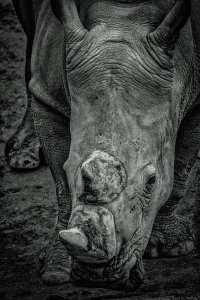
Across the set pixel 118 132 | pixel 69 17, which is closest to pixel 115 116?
pixel 118 132

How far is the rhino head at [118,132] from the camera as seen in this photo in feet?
10.0

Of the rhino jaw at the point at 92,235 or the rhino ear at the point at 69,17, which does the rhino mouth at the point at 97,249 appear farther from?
the rhino ear at the point at 69,17

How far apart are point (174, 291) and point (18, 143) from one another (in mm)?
2612

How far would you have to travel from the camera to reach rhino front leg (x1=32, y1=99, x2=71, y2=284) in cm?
422

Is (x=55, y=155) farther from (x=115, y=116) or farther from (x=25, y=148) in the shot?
(x=25, y=148)

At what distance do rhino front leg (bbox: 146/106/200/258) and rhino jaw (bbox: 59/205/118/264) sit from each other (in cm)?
135

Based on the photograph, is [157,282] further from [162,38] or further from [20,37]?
[20,37]

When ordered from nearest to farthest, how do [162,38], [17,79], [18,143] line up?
[162,38] < [18,143] < [17,79]

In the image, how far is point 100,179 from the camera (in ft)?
9.99

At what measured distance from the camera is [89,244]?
9.84 ft

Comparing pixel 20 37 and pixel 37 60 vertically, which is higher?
pixel 37 60

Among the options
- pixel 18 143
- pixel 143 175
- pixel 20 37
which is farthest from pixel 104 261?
pixel 20 37

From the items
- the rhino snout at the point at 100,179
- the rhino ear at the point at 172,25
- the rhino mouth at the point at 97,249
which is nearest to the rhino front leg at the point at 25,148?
the rhino ear at the point at 172,25

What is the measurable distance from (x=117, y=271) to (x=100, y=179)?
0.45 meters
